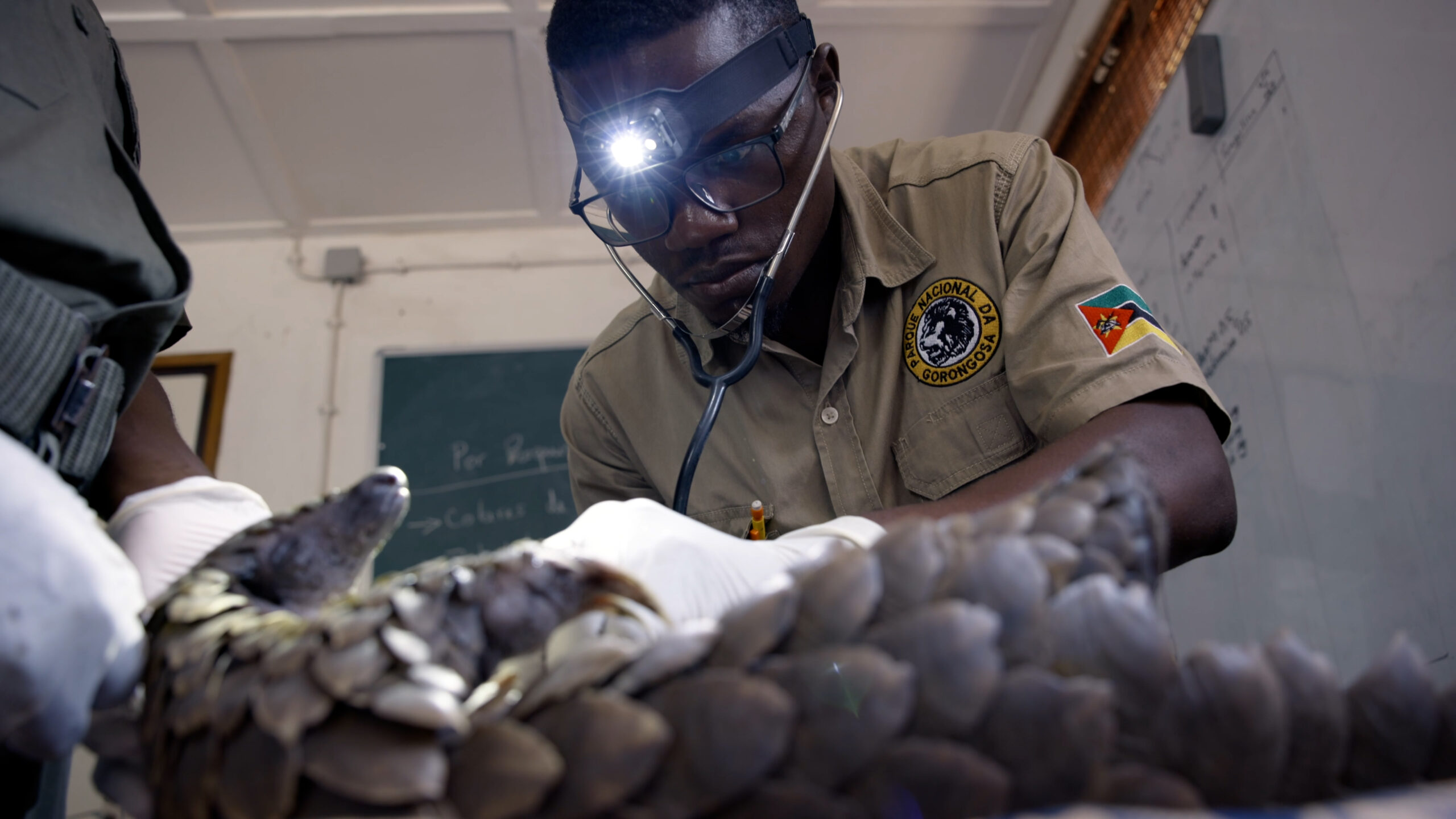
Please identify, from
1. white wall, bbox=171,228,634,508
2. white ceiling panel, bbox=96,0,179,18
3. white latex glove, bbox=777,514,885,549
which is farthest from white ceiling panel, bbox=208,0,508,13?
white latex glove, bbox=777,514,885,549

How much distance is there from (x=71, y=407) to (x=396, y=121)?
269 cm

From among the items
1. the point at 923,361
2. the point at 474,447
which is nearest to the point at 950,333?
the point at 923,361

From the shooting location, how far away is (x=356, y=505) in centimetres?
53

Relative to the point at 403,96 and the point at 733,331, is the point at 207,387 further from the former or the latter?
the point at 733,331

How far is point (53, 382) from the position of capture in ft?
1.75

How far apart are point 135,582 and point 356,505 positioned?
0.11 m

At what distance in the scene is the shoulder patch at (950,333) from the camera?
3.73 ft

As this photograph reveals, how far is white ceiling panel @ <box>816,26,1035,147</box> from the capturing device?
282cm

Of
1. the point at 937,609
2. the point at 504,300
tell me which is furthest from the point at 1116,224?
the point at 937,609

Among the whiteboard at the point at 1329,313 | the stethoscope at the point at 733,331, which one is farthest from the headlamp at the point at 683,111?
the whiteboard at the point at 1329,313

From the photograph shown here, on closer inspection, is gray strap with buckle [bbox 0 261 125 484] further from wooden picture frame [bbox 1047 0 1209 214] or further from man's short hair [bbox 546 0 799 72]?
wooden picture frame [bbox 1047 0 1209 214]

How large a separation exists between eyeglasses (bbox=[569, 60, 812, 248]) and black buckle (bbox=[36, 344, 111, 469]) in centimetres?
66

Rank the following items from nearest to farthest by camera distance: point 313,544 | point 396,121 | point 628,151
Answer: point 313,544 → point 628,151 → point 396,121

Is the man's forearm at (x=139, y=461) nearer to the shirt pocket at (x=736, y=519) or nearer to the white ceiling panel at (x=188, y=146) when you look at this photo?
the shirt pocket at (x=736, y=519)
